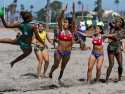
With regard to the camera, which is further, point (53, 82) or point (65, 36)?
point (53, 82)

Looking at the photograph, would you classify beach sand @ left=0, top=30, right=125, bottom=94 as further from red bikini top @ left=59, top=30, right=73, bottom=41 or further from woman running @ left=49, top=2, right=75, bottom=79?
red bikini top @ left=59, top=30, right=73, bottom=41

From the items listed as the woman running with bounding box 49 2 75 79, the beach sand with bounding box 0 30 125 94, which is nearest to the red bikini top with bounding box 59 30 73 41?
the woman running with bounding box 49 2 75 79

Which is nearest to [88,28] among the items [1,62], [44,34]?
[1,62]

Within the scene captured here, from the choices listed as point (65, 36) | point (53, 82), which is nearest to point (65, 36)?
point (65, 36)

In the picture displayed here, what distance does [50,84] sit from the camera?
10695 millimetres

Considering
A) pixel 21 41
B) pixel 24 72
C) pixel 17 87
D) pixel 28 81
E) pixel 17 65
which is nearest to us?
pixel 21 41

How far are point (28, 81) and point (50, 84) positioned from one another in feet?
2.53

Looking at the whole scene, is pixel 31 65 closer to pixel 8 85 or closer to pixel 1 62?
pixel 1 62

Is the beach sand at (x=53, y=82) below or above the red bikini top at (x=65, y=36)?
below

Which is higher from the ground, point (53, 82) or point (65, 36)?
point (65, 36)

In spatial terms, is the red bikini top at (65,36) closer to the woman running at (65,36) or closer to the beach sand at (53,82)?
the woman running at (65,36)

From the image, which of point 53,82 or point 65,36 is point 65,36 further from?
point 53,82

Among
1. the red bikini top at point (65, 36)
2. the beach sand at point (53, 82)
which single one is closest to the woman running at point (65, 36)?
the red bikini top at point (65, 36)

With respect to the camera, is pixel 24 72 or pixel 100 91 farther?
pixel 24 72
